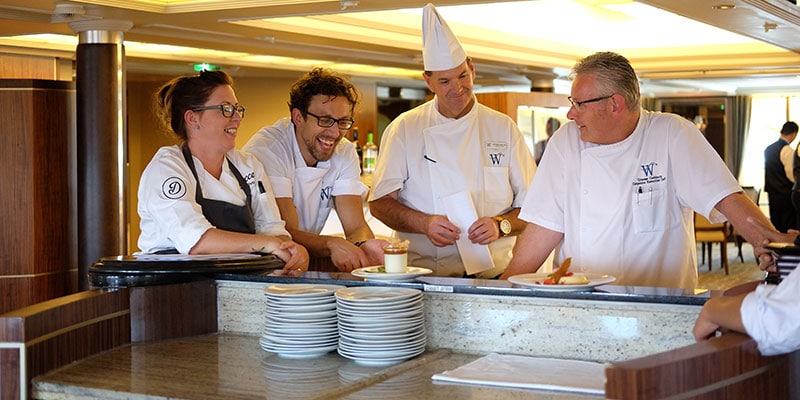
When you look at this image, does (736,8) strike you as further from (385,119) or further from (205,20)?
(385,119)

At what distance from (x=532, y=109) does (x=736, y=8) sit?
4164 mm

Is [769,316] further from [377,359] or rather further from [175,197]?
[175,197]

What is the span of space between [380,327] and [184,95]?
113 cm

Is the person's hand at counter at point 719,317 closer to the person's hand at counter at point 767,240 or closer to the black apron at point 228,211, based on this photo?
the person's hand at counter at point 767,240

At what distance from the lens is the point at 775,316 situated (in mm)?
1870

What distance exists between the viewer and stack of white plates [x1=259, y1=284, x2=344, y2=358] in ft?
8.39

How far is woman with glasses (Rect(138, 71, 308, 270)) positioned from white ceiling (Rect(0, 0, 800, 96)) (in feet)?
6.38

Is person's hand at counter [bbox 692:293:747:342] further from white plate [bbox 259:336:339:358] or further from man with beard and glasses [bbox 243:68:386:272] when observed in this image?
man with beard and glasses [bbox 243:68:386:272]

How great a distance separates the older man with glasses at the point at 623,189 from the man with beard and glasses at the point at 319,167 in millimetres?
667

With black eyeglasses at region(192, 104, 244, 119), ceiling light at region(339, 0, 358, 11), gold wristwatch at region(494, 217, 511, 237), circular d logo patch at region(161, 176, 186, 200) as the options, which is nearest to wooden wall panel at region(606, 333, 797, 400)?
circular d logo patch at region(161, 176, 186, 200)

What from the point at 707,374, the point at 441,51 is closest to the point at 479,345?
the point at 707,374

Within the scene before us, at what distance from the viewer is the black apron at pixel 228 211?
306cm

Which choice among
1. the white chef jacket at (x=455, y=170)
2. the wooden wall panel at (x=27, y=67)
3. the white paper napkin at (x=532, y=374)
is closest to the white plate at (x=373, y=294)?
the white paper napkin at (x=532, y=374)

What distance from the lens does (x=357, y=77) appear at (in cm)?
1214
